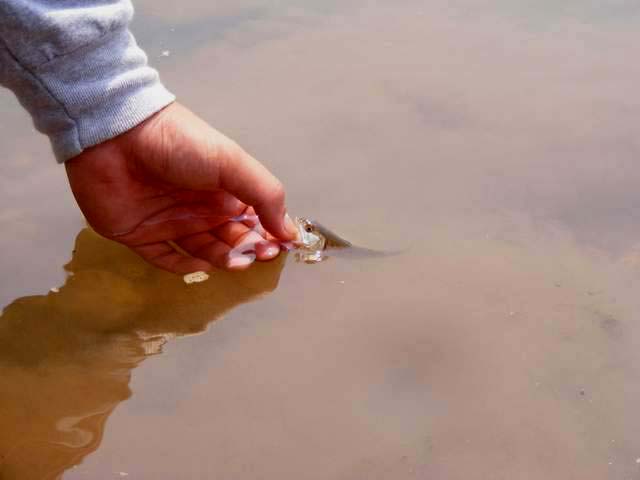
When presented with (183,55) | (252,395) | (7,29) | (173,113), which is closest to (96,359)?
(252,395)

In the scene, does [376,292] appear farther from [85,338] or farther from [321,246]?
[85,338]

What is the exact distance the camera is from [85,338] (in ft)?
5.48

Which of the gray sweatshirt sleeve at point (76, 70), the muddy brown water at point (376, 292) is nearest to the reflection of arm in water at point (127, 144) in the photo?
the gray sweatshirt sleeve at point (76, 70)

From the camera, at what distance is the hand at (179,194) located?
5.72 feet

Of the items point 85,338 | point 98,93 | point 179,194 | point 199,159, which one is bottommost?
point 85,338

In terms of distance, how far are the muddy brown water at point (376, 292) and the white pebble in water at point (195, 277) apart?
0.07 feet

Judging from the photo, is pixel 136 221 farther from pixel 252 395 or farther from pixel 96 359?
pixel 252 395

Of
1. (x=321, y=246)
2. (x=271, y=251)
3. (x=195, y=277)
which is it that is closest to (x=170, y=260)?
(x=195, y=277)

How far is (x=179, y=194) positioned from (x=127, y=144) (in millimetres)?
218

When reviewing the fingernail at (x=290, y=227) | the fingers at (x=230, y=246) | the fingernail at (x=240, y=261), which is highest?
the fingernail at (x=290, y=227)

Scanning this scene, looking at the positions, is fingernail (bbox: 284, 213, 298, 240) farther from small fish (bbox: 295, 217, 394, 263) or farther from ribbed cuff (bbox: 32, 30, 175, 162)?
ribbed cuff (bbox: 32, 30, 175, 162)

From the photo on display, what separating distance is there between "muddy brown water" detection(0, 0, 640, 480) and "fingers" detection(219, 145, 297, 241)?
0.15 m

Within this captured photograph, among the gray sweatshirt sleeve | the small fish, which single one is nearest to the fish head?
the small fish

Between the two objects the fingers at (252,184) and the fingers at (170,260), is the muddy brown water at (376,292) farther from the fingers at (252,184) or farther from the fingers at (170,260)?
the fingers at (252,184)
